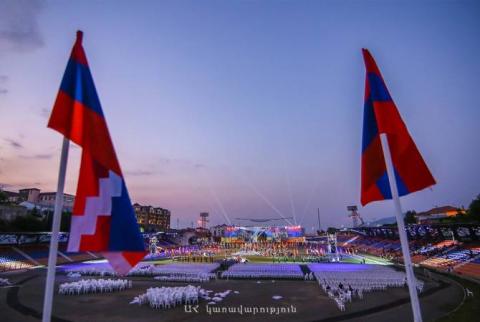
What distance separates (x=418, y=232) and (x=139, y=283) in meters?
60.2

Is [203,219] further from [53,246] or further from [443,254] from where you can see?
[53,246]

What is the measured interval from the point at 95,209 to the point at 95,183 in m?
0.55

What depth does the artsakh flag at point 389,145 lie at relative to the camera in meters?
7.26

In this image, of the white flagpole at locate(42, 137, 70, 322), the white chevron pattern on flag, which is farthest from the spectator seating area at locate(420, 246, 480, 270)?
the white flagpole at locate(42, 137, 70, 322)

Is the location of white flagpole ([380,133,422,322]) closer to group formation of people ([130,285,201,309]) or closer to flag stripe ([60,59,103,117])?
flag stripe ([60,59,103,117])

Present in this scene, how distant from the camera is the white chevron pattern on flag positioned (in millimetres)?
6125

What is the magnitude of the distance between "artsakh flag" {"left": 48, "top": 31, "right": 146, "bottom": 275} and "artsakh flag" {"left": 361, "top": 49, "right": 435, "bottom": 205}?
6104 mm

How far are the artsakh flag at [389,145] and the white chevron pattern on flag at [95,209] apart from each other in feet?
20.4

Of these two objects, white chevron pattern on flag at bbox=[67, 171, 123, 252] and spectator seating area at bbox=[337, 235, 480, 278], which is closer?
white chevron pattern on flag at bbox=[67, 171, 123, 252]

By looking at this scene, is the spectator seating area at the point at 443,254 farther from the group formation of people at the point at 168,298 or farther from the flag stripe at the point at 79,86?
the flag stripe at the point at 79,86

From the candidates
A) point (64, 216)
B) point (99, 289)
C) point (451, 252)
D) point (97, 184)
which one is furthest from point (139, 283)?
point (64, 216)

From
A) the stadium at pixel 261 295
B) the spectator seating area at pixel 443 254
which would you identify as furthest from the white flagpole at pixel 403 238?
the spectator seating area at pixel 443 254

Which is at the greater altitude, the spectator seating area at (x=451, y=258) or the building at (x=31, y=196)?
the building at (x=31, y=196)

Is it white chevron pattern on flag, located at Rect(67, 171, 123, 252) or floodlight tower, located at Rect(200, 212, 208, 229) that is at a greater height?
floodlight tower, located at Rect(200, 212, 208, 229)
